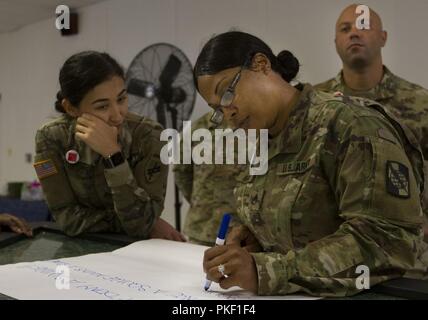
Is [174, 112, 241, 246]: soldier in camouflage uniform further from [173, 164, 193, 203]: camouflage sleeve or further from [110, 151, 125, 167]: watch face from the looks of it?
[110, 151, 125, 167]: watch face

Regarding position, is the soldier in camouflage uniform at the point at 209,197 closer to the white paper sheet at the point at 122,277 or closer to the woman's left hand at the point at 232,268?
the white paper sheet at the point at 122,277

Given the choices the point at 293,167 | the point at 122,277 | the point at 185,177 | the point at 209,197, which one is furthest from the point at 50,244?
the point at 185,177

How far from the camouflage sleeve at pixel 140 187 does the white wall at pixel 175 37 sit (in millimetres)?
1173

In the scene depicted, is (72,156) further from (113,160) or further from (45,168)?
(113,160)

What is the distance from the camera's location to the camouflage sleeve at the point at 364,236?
2.64 feet

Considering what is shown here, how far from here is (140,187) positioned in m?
1.54

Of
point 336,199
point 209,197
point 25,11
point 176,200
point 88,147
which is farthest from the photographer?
point 25,11

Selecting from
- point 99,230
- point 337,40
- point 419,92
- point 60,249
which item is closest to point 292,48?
point 337,40

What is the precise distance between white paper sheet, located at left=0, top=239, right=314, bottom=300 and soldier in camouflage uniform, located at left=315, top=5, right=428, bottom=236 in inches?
40.3

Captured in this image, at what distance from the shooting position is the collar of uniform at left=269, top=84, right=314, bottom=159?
3.29ft

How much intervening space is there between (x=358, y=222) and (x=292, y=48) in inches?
95.0

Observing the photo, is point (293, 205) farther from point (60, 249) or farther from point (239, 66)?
point (60, 249)

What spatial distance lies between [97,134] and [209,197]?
2.90ft

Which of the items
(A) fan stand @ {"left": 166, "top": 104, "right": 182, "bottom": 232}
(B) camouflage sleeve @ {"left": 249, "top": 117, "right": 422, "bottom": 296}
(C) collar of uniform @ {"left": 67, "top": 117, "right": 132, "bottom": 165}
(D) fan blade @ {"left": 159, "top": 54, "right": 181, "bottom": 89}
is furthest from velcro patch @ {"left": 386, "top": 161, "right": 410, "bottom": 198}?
(D) fan blade @ {"left": 159, "top": 54, "right": 181, "bottom": 89}
